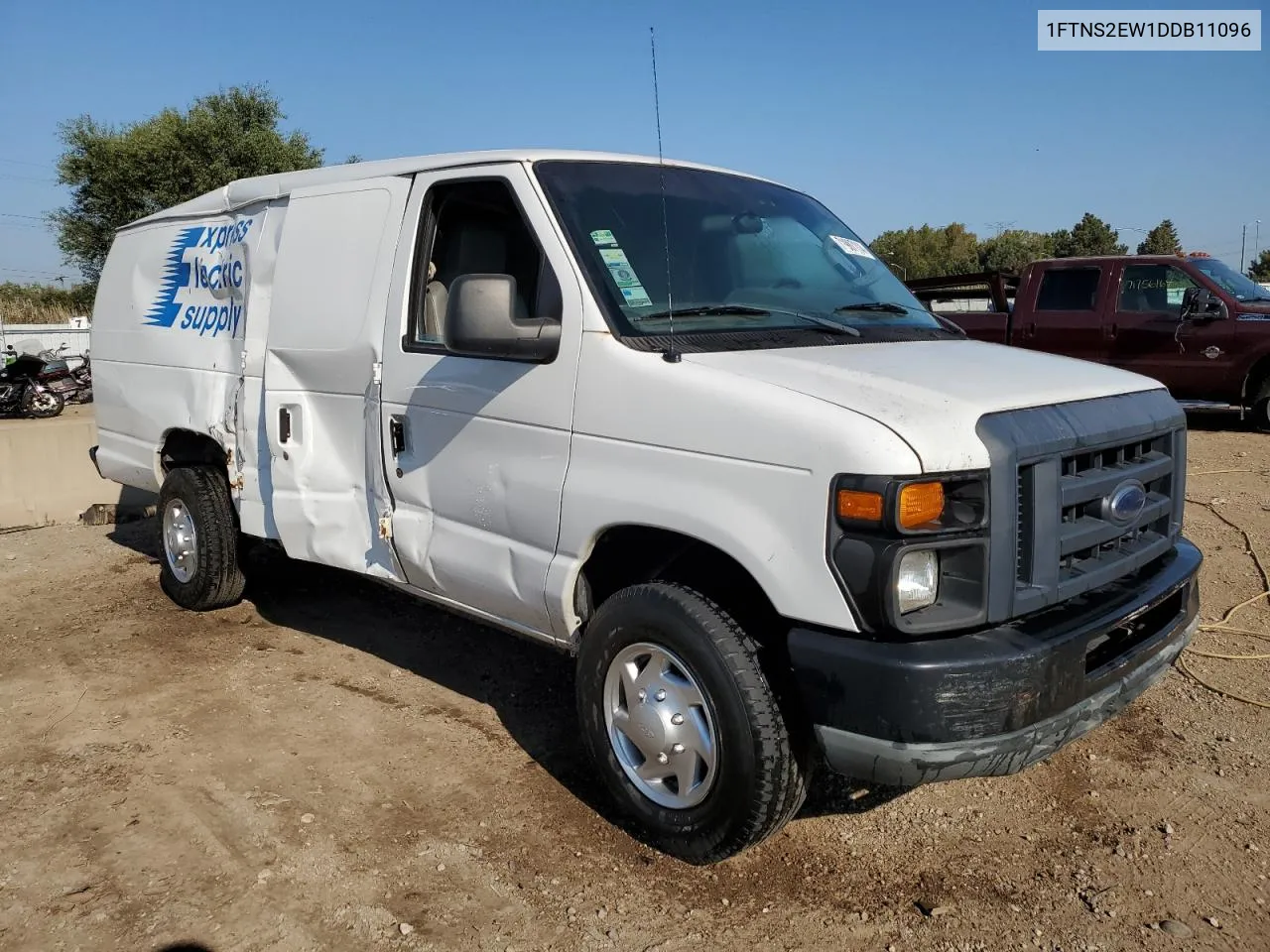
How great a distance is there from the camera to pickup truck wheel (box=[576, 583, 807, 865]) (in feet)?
9.42

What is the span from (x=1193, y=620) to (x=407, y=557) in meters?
2.87

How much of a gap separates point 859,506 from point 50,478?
Result: 8683 millimetres

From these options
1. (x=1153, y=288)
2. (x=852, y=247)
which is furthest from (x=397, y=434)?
(x=1153, y=288)

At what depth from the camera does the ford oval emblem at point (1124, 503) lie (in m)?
2.98

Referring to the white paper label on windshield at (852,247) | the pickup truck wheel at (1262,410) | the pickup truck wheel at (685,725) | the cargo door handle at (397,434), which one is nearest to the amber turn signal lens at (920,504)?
the pickup truck wheel at (685,725)

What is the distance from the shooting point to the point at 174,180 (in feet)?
99.5

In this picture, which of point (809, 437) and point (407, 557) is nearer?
point (809, 437)

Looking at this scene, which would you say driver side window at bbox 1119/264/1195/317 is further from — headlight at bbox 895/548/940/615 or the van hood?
headlight at bbox 895/548/940/615

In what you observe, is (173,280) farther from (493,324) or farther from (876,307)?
(876,307)

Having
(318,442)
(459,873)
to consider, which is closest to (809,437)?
(459,873)

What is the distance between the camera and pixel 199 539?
556 centimetres

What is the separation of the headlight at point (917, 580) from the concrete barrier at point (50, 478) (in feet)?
26.4

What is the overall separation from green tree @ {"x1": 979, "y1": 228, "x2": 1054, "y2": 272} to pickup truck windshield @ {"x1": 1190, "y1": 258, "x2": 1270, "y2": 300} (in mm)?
54470

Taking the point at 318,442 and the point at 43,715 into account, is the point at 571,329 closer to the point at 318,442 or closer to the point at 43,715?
the point at 318,442
